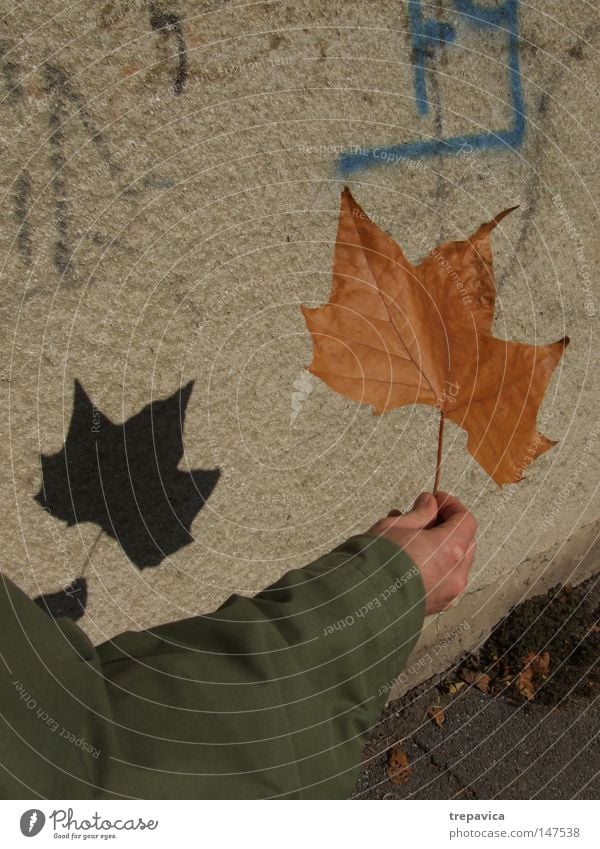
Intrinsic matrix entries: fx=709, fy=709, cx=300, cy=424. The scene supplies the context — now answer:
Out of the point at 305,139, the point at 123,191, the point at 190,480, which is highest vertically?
the point at 305,139

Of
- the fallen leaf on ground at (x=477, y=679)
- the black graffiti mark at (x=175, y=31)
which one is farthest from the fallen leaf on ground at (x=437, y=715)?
the black graffiti mark at (x=175, y=31)

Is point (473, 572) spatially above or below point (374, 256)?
below

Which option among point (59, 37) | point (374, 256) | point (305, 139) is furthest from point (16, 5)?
point (374, 256)

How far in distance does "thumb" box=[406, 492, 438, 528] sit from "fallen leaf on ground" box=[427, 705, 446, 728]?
0.71 m

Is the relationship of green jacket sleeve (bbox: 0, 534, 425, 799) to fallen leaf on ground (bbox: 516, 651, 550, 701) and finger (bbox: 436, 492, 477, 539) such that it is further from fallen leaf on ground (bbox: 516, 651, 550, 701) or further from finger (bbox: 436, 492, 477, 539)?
fallen leaf on ground (bbox: 516, 651, 550, 701)

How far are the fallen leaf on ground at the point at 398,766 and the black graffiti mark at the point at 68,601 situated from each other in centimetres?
82

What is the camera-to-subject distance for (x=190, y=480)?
1465 mm

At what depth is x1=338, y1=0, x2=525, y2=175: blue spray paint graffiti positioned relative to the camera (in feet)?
4.73

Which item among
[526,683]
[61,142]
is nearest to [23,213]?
[61,142]

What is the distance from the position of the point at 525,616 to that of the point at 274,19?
1463 millimetres

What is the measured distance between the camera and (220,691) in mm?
896

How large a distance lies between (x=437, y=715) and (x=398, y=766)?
152mm

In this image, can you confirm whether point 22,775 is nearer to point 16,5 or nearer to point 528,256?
point 16,5

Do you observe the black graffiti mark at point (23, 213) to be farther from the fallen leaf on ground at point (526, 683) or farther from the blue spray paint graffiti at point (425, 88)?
the fallen leaf on ground at point (526, 683)
